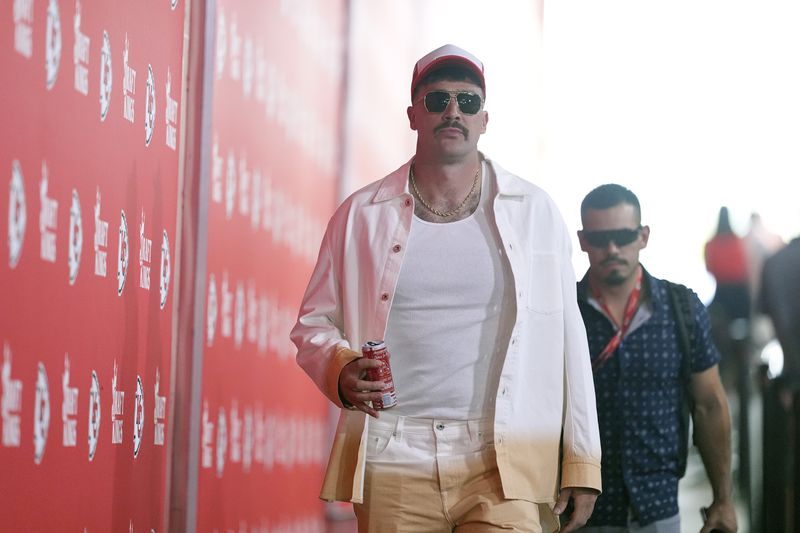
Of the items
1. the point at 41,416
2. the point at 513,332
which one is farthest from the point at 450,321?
the point at 41,416

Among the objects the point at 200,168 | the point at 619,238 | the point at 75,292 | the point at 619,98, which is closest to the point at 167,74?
the point at 200,168

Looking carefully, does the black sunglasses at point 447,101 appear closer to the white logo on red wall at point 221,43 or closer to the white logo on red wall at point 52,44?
the white logo on red wall at point 52,44

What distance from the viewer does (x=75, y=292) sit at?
3.47m

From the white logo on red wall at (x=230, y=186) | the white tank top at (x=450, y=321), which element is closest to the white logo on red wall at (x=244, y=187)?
the white logo on red wall at (x=230, y=186)

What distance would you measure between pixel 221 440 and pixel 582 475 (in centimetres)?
211

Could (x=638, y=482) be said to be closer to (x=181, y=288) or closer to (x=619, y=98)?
(x=181, y=288)

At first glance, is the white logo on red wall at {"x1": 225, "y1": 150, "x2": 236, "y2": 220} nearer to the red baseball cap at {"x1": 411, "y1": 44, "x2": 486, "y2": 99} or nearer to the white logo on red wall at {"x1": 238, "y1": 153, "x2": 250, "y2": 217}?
the white logo on red wall at {"x1": 238, "y1": 153, "x2": 250, "y2": 217}

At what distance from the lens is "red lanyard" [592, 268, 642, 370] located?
464cm

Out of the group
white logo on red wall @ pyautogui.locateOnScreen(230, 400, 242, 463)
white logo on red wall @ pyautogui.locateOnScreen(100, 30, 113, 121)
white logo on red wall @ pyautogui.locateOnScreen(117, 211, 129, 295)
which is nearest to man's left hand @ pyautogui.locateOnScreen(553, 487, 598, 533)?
white logo on red wall @ pyautogui.locateOnScreen(117, 211, 129, 295)

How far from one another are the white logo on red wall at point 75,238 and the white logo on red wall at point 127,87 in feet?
1.90

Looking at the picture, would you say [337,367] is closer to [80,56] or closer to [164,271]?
[80,56]

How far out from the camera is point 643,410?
460cm

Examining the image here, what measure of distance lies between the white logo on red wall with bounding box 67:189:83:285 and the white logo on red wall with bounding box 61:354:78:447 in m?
→ 0.21

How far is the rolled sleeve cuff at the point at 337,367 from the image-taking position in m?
3.56
